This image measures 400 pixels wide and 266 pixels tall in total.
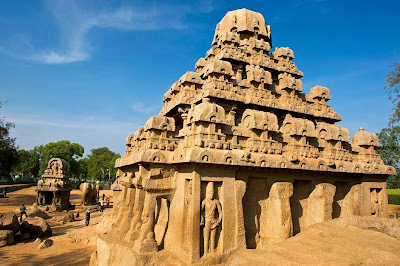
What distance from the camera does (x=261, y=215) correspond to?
1073 cm

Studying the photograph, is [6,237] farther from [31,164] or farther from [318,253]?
[31,164]

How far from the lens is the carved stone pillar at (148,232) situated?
29.3ft

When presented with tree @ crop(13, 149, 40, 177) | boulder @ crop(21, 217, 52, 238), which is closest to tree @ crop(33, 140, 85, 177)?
tree @ crop(13, 149, 40, 177)

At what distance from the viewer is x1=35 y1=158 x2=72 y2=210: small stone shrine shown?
29.8 metres

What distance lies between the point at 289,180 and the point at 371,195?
238 inches

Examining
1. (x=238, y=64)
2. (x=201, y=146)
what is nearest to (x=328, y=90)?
(x=238, y=64)

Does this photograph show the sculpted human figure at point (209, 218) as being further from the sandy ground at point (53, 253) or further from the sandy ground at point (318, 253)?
the sandy ground at point (53, 253)

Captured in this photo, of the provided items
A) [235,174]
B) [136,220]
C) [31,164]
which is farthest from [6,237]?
[31,164]

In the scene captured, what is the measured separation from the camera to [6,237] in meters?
15.1

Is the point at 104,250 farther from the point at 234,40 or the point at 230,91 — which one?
the point at 234,40

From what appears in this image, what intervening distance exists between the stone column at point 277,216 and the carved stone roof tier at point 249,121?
1.02 m

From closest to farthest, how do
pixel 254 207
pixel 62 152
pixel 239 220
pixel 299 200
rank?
pixel 239 220 → pixel 254 207 → pixel 299 200 → pixel 62 152

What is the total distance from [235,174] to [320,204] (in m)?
4.73

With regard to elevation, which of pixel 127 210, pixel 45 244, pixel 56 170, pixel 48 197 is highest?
pixel 56 170
